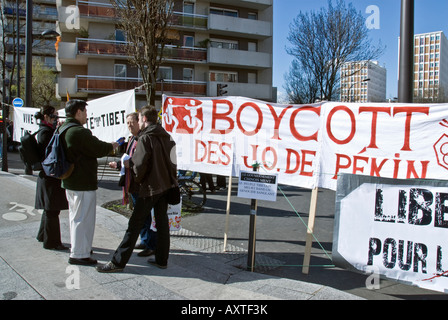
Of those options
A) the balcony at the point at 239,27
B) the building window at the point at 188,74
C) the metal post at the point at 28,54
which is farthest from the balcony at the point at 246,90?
the metal post at the point at 28,54

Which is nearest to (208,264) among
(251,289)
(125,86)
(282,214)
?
(251,289)

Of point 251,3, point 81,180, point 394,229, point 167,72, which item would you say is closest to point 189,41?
point 167,72

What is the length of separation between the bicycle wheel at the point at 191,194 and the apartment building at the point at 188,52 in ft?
69.9

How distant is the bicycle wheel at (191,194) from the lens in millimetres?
7854

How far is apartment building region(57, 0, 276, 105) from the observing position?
95.2 ft

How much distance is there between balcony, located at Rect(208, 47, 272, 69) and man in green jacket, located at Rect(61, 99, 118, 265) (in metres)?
28.8

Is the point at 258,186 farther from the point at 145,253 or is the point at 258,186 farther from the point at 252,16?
the point at 252,16

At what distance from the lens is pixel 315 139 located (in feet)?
14.2

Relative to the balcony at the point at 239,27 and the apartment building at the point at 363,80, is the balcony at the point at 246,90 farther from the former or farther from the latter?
the apartment building at the point at 363,80

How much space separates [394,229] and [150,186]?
8.42 ft

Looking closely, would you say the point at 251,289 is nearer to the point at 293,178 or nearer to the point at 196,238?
the point at 293,178

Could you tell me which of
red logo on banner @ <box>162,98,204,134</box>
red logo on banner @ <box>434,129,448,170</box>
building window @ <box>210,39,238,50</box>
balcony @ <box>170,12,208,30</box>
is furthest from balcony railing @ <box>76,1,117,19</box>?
red logo on banner @ <box>434,129,448,170</box>

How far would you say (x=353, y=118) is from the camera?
4.07 meters
